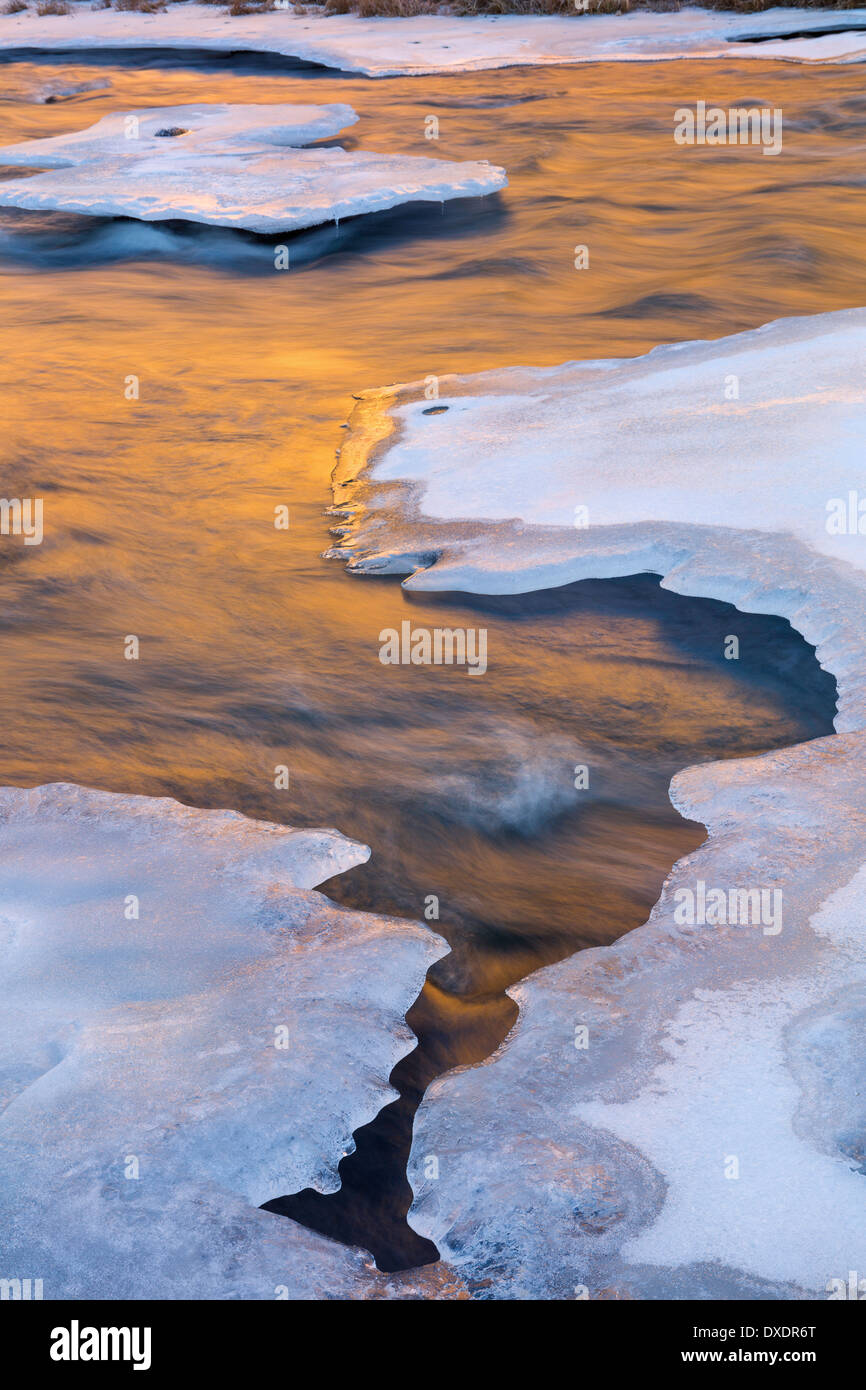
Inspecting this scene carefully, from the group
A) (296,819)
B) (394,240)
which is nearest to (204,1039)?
(296,819)

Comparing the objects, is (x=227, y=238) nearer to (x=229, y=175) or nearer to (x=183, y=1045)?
(x=229, y=175)

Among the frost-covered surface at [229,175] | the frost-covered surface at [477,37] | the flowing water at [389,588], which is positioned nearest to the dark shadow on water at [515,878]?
the flowing water at [389,588]

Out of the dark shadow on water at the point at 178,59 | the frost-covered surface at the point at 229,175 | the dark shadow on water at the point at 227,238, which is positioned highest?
the dark shadow on water at the point at 178,59

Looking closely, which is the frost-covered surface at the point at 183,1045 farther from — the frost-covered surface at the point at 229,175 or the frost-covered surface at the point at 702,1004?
the frost-covered surface at the point at 229,175

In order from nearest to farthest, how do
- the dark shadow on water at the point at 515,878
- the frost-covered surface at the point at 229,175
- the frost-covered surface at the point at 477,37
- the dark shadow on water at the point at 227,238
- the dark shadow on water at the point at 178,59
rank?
the dark shadow on water at the point at 515,878
the frost-covered surface at the point at 229,175
the dark shadow on water at the point at 227,238
the frost-covered surface at the point at 477,37
the dark shadow on water at the point at 178,59

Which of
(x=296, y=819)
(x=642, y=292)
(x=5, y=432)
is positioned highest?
(x=642, y=292)

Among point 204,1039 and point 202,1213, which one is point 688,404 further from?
point 202,1213
